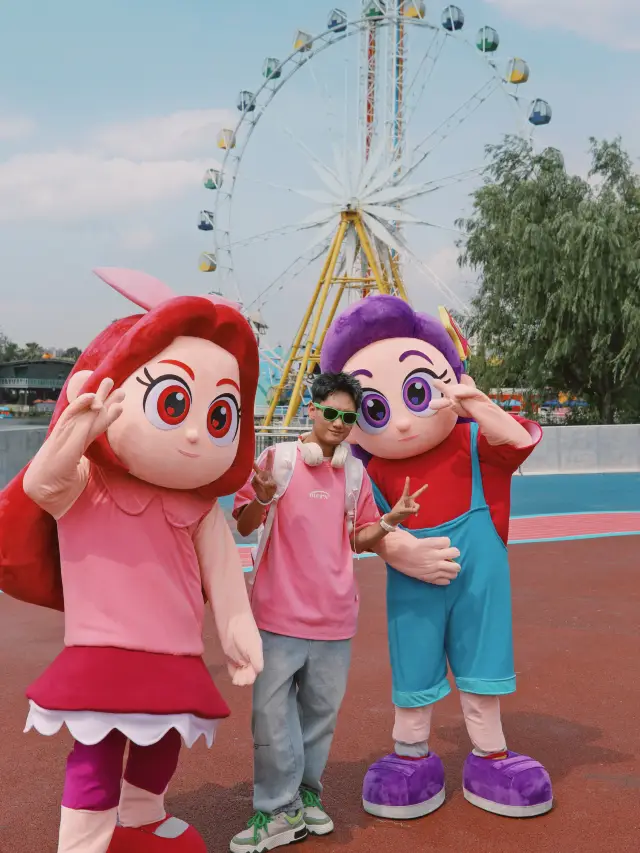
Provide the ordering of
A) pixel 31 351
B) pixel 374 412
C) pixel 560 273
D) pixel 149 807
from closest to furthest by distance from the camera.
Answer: pixel 149 807 < pixel 374 412 < pixel 560 273 < pixel 31 351

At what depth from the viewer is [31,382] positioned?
3853 cm

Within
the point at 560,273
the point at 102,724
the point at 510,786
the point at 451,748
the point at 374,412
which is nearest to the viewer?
the point at 102,724

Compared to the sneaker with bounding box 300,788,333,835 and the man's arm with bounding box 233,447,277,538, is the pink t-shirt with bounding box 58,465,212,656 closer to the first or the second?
the man's arm with bounding box 233,447,277,538

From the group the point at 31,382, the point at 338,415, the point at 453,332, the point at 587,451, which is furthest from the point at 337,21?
the point at 31,382

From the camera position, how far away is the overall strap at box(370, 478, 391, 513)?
349 cm

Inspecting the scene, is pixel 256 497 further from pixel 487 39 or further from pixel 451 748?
pixel 487 39

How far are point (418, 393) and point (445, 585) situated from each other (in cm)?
75

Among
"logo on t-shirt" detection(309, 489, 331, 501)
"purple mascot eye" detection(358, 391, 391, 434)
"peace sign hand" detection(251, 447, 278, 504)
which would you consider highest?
"purple mascot eye" detection(358, 391, 391, 434)

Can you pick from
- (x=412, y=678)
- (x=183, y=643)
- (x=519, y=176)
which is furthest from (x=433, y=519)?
(x=519, y=176)

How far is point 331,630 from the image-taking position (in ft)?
10.1

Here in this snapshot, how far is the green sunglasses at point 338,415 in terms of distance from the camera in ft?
10.2

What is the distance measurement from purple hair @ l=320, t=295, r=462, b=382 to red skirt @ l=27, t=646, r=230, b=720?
4.84 feet

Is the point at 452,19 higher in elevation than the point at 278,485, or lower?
higher

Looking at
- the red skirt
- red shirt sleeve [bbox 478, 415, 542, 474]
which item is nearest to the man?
red shirt sleeve [bbox 478, 415, 542, 474]
